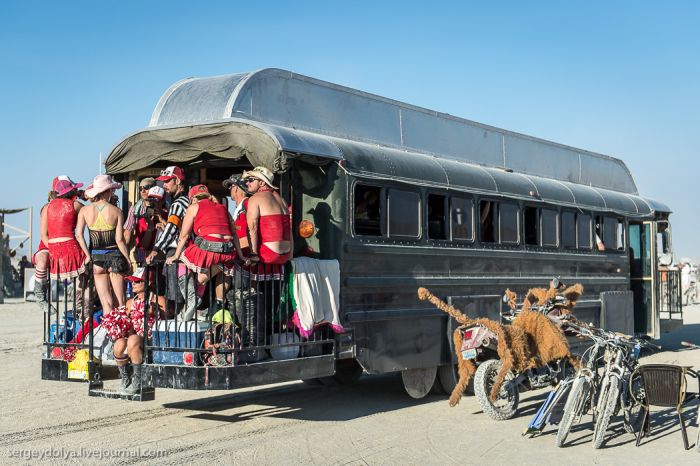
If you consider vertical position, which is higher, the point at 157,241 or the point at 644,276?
the point at 157,241

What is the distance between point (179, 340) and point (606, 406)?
374 cm

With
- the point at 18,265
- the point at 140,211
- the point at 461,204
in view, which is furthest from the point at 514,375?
the point at 18,265

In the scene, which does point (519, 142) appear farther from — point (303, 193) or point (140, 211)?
point (140, 211)

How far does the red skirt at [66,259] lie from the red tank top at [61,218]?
3.8 inches

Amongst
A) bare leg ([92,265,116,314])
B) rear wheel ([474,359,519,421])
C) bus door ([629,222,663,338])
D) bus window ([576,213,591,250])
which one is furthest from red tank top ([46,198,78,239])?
bus door ([629,222,663,338])

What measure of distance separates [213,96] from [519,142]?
18.7ft

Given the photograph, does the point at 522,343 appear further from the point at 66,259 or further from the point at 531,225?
the point at 66,259

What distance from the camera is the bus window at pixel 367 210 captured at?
8.84m

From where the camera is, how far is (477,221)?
10.6m

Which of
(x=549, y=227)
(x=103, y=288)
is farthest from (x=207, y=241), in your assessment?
(x=549, y=227)

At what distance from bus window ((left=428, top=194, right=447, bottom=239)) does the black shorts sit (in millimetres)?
3508

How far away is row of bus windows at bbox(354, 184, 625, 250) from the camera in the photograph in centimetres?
913

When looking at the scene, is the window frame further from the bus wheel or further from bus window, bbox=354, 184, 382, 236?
the bus wheel

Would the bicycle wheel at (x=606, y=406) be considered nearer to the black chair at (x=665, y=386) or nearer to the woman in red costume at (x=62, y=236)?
the black chair at (x=665, y=386)
